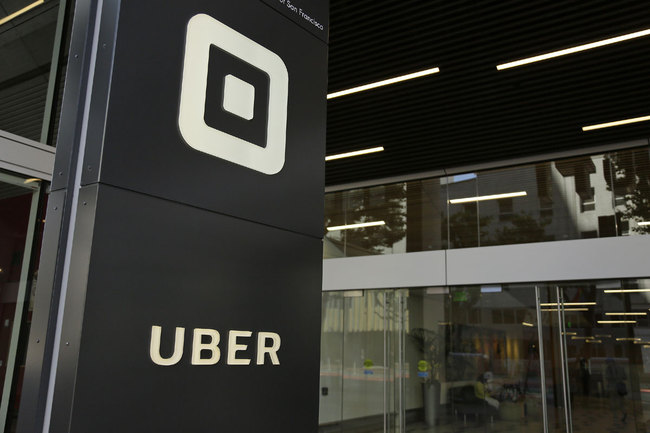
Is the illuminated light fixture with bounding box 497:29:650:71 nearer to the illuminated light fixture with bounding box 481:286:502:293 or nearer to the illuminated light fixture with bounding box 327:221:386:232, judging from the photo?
the illuminated light fixture with bounding box 481:286:502:293

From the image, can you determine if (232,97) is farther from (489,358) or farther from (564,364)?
(489,358)

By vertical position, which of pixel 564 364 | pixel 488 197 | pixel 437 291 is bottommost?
pixel 564 364

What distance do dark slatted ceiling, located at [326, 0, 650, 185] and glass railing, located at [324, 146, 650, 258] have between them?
0.50 metres

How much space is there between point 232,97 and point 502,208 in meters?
8.69

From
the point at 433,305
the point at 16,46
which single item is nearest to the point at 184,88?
the point at 16,46

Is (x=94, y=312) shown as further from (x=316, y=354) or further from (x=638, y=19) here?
(x=638, y=19)

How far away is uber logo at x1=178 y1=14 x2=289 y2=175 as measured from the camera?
1.83 meters

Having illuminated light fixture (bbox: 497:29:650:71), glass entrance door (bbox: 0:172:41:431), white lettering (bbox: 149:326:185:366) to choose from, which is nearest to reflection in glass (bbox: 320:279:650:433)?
illuminated light fixture (bbox: 497:29:650:71)

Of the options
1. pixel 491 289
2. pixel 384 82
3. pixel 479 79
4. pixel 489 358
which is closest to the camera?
pixel 479 79

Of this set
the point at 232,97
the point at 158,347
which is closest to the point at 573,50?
the point at 232,97

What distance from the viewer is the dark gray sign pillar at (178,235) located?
1.53 m

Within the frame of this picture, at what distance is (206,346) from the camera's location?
1790 millimetres

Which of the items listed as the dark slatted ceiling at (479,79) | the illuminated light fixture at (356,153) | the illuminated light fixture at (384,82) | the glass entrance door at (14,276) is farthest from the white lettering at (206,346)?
the illuminated light fixture at (356,153)

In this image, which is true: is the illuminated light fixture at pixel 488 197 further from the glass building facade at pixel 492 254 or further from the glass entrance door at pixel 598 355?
the glass entrance door at pixel 598 355
